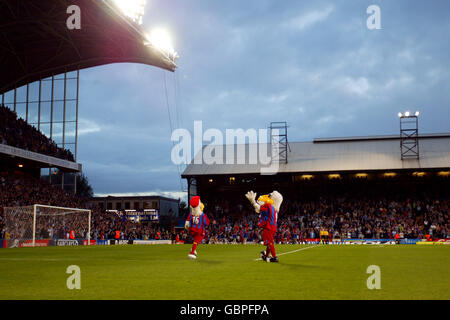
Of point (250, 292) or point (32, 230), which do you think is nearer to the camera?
point (250, 292)

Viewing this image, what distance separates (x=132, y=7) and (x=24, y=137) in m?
17.9

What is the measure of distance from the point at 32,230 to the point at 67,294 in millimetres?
28752

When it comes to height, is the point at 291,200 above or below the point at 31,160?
below

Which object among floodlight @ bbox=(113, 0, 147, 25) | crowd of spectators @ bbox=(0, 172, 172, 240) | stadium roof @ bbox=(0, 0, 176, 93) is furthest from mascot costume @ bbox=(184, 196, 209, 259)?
floodlight @ bbox=(113, 0, 147, 25)

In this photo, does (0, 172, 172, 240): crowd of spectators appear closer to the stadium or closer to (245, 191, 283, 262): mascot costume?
the stadium

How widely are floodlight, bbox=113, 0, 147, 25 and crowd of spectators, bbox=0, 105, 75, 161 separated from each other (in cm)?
1571

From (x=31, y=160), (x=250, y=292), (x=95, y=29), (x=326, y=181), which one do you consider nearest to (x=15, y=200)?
(x=31, y=160)

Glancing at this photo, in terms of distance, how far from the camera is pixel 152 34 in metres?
38.1

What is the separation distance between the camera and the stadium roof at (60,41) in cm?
3584

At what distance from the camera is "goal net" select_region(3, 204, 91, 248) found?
108 feet

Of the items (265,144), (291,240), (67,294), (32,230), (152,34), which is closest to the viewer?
(67,294)

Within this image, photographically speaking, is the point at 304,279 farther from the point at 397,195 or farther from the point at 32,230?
the point at 397,195

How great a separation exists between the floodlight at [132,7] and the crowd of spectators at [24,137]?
619 inches

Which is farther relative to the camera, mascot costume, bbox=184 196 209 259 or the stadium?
the stadium
